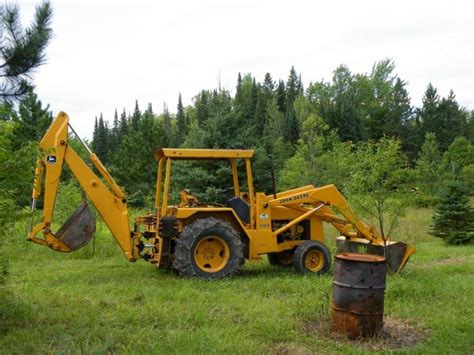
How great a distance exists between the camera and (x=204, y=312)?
6926mm

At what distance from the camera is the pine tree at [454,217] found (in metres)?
18.3

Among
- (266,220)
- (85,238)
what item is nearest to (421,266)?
(266,220)

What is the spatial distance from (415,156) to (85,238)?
151ft

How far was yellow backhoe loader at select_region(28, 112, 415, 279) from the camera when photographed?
9531mm

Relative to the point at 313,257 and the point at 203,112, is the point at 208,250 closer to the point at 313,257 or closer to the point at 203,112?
the point at 313,257

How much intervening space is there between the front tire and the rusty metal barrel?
3.96 m

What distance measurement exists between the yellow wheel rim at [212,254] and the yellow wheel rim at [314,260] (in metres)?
1.63

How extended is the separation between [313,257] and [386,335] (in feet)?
14.1

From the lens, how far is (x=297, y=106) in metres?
61.8

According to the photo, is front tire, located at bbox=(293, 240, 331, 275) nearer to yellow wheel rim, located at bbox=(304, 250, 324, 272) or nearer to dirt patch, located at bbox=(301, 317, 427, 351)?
yellow wheel rim, located at bbox=(304, 250, 324, 272)

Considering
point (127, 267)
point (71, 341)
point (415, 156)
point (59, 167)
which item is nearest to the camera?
point (71, 341)

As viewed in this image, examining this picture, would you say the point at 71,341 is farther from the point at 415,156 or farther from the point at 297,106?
the point at 297,106

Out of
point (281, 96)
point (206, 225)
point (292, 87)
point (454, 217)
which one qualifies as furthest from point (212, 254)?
point (292, 87)

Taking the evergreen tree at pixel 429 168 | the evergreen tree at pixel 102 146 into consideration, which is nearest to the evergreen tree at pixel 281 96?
the evergreen tree at pixel 102 146
